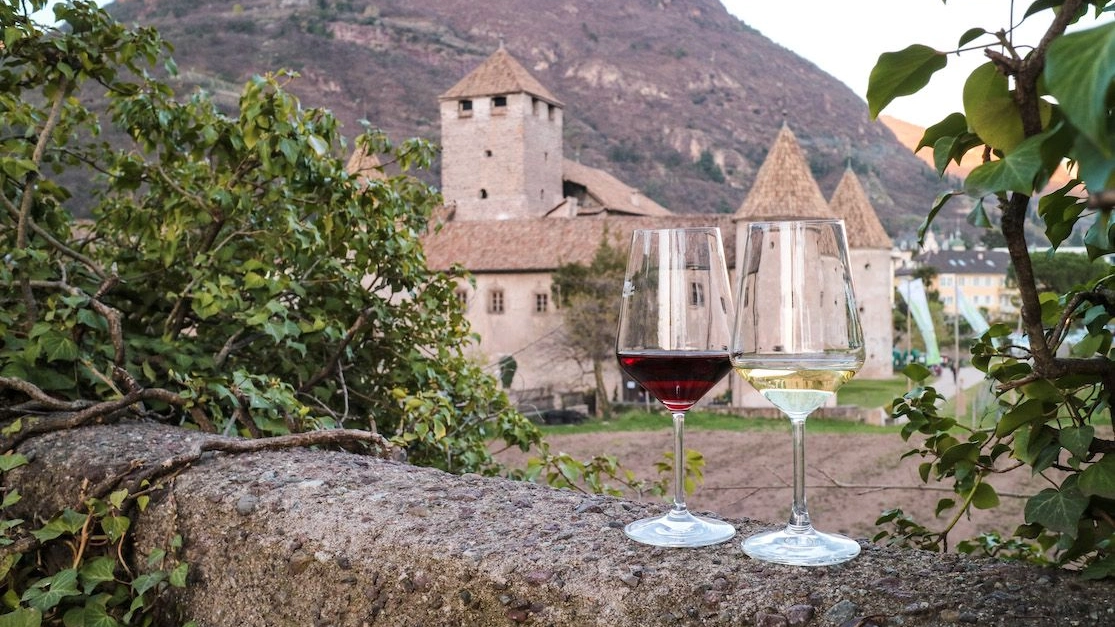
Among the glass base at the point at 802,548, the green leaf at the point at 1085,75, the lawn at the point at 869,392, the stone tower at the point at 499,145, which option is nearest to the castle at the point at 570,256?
the lawn at the point at 869,392

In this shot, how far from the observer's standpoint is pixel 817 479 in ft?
41.0

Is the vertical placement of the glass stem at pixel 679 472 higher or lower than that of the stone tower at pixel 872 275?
lower

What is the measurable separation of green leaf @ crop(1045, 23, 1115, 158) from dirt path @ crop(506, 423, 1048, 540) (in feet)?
34.6

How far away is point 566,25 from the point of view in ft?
463

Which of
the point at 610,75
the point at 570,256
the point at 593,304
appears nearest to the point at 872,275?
the point at 570,256

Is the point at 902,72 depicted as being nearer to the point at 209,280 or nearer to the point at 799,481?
the point at 799,481

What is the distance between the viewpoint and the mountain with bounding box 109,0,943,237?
325 feet

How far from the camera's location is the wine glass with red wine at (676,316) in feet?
4.05

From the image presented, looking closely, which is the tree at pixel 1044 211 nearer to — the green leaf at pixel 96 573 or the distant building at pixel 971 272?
the green leaf at pixel 96 573

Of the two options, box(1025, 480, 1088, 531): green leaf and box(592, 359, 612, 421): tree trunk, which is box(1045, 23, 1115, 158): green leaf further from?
box(592, 359, 612, 421): tree trunk

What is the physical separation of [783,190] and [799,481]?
33762 millimetres

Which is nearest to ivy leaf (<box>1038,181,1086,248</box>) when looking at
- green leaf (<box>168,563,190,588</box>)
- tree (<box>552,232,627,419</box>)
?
green leaf (<box>168,563,190,588</box>)

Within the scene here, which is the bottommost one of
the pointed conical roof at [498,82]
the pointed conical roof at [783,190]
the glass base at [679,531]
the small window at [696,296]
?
the glass base at [679,531]

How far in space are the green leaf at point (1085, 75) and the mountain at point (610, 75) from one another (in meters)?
80.9
